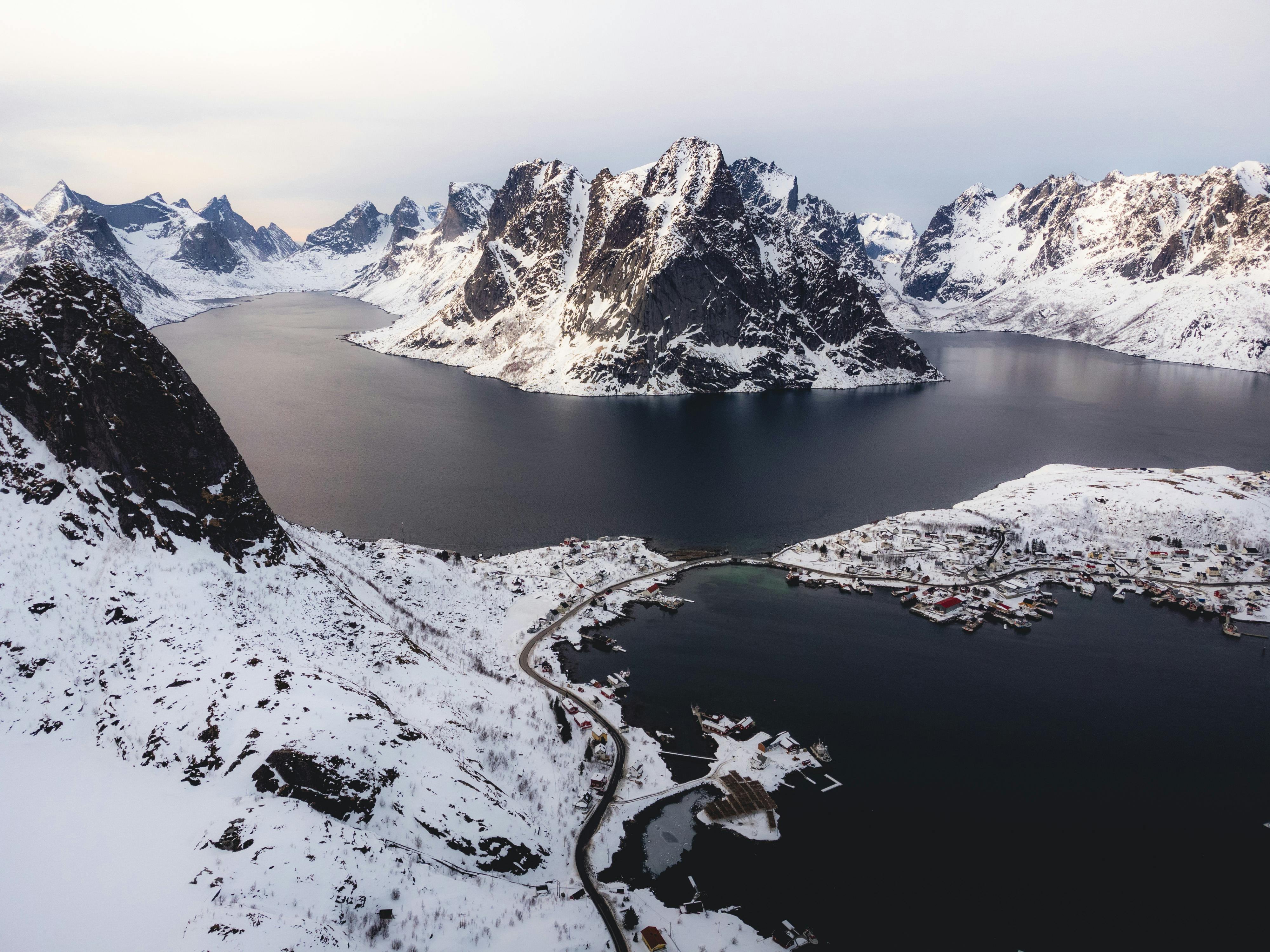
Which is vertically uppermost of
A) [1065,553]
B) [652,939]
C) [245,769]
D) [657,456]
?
[245,769]

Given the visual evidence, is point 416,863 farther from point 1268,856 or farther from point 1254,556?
point 1254,556

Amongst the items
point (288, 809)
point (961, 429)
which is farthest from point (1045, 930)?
point (961, 429)

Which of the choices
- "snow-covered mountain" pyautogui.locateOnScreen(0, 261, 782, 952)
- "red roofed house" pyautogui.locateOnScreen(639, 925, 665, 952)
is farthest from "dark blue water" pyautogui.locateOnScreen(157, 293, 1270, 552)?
"red roofed house" pyautogui.locateOnScreen(639, 925, 665, 952)

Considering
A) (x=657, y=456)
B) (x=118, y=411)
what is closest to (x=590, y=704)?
(x=118, y=411)

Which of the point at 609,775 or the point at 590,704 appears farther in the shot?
Answer: the point at 590,704

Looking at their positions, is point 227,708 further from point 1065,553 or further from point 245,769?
point 1065,553

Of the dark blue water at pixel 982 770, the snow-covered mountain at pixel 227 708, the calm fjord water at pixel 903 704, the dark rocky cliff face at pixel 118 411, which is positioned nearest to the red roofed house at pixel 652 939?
the snow-covered mountain at pixel 227 708
